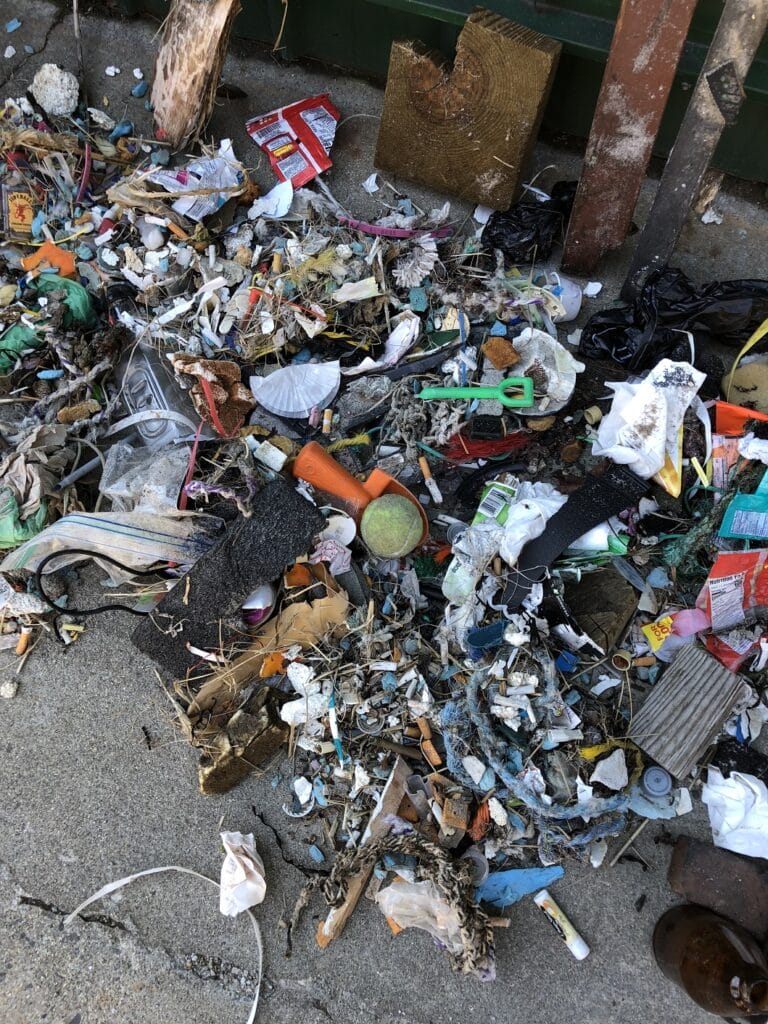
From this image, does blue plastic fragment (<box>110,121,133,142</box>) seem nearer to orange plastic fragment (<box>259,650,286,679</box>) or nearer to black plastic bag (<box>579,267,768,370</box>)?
black plastic bag (<box>579,267,768,370</box>)

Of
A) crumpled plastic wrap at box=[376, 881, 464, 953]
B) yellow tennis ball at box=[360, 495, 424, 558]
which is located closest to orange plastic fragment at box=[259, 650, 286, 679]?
yellow tennis ball at box=[360, 495, 424, 558]

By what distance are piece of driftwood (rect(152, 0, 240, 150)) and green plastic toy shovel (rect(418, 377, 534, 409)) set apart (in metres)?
1.90

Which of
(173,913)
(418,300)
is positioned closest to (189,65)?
(418,300)

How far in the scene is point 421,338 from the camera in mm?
3422

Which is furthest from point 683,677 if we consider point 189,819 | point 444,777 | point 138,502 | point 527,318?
point 138,502

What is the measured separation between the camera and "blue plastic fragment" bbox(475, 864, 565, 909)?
279cm

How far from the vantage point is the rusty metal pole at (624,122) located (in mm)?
2764

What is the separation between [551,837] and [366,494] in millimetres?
1482

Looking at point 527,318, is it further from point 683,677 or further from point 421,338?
point 683,677

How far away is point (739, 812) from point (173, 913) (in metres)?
2.17

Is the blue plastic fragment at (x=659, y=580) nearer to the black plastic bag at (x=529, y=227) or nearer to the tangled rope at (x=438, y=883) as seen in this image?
the tangled rope at (x=438, y=883)

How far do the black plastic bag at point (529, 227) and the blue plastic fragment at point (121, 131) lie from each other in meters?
1.96

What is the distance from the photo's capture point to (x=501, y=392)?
10.4ft

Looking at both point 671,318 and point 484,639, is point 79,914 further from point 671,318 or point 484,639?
point 671,318
